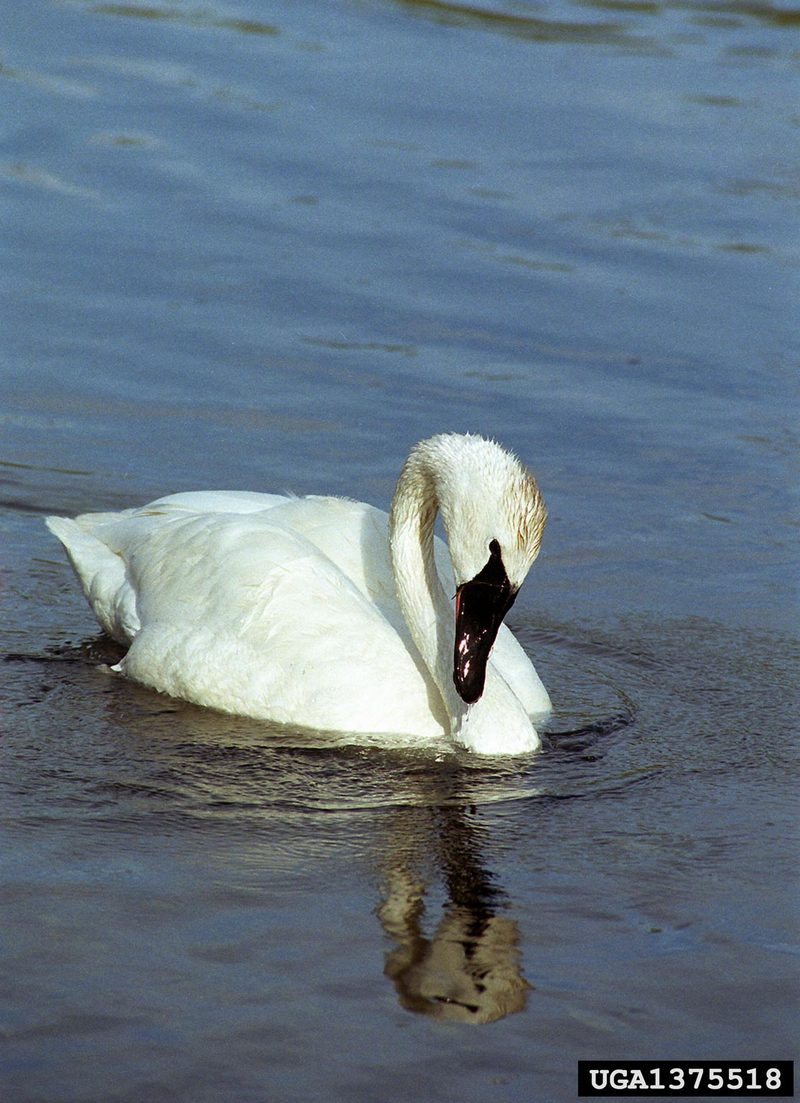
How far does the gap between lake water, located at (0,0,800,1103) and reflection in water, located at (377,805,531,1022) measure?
0.02 m

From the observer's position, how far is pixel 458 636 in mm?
6598

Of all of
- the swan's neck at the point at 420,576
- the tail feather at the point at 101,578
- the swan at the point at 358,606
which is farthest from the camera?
the tail feather at the point at 101,578

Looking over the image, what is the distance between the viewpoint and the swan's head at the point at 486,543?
254 inches

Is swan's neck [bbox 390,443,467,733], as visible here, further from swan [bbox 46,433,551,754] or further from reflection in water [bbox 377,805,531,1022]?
reflection in water [bbox 377,805,531,1022]

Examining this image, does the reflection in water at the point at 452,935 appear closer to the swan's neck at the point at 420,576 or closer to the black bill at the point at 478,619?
the black bill at the point at 478,619

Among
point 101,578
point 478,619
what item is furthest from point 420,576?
A: point 101,578

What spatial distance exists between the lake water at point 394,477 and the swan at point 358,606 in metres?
0.19

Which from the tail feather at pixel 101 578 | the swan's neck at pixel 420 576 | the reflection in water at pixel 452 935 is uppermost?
the swan's neck at pixel 420 576

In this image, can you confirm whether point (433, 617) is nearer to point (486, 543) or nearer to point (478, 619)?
point (478, 619)

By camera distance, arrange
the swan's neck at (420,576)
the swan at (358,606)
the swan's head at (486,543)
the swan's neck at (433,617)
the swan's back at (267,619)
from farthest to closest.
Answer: the swan's neck at (420,576), the swan's back at (267,619), the swan's neck at (433,617), the swan at (358,606), the swan's head at (486,543)

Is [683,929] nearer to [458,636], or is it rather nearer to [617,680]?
[458,636]

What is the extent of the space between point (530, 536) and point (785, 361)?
5.66 meters

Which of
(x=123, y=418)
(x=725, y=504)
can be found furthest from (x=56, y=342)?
(x=725, y=504)

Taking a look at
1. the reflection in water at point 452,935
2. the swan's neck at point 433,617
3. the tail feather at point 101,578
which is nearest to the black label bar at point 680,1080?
the reflection in water at point 452,935
